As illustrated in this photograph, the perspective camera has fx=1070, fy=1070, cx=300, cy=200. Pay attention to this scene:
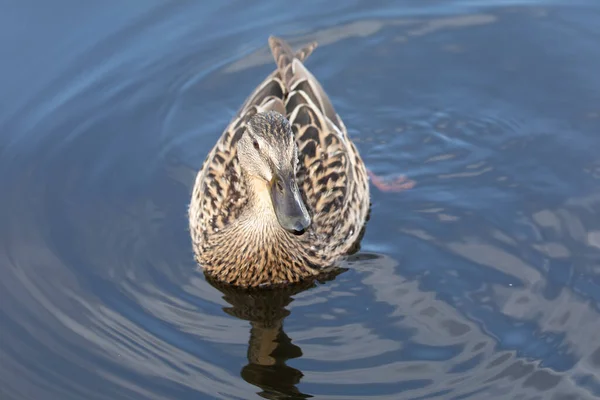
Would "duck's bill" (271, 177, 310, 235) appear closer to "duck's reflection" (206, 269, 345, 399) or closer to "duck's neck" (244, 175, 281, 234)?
"duck's neck" (244, 175, 281, 234)

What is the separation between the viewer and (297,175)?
7.70 metres

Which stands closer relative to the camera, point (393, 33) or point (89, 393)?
point (89, 393)

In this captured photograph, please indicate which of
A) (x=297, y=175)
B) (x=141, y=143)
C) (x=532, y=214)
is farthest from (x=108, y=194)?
(x=532, y=214)

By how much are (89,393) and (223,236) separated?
1.53 metres

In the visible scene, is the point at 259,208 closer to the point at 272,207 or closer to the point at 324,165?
the point at 272,207

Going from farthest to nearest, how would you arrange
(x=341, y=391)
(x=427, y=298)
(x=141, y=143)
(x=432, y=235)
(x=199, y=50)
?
(x=199, y=50)
(x=141, y=143)
(x=432, y=235)
(x=427, y=298)
(x=341, y=391)

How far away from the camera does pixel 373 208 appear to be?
8375mm

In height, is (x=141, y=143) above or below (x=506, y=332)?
above

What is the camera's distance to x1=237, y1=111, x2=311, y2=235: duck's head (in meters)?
6.54

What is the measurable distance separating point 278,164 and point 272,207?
0.61 m

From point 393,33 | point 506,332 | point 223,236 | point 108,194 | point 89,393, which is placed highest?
point 393,33

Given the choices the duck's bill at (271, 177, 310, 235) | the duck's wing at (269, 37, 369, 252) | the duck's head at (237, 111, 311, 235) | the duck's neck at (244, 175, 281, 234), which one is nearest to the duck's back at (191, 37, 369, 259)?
the duck's wing at (269, 37, 369, 252)

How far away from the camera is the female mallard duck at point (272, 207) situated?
24.6 feet

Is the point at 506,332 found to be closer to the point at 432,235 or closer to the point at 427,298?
the point at 427,298
